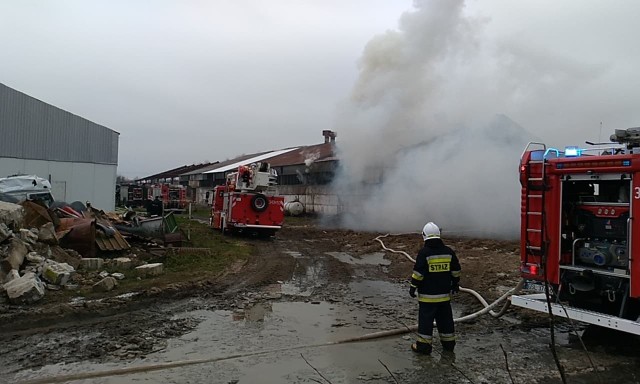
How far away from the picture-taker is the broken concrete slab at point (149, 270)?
374 inches

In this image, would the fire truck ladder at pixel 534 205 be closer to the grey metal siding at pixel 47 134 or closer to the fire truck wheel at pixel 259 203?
the fire truck wheel at pixel 259 203

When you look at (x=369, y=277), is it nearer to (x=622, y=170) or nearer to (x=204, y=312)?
(x=204, y=312)

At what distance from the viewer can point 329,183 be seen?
30078 millimetres

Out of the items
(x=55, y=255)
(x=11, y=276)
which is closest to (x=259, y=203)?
(x=55, y=255)

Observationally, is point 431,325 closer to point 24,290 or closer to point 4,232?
point 24,290

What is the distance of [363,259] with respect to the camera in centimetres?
1380

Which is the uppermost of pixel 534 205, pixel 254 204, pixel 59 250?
pixel 534 205

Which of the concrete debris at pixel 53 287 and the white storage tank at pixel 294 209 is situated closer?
the concrete debris at pixel 53 287

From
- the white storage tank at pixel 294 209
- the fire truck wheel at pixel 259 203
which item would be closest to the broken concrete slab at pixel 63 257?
the fire truck wheel at pixel 259 203

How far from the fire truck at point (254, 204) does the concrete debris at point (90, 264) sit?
333 inches

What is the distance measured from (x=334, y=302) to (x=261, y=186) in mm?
10639

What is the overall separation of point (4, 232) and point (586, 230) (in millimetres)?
9471

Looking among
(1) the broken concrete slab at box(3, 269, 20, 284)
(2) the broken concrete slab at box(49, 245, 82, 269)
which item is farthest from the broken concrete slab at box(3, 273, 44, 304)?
(2) the broken concrete slab at box(49, 245, 82, 269)

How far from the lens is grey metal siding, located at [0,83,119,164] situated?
72.8 feet
